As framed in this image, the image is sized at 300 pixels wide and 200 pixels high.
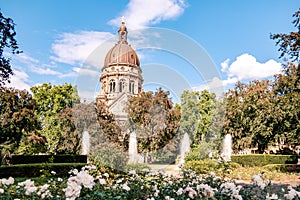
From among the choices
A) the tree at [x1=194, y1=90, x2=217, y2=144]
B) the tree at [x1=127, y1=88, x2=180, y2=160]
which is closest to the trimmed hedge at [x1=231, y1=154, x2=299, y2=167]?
the tree at [x1=127, y1=88, x2=180, y2=160]

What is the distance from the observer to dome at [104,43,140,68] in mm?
21206

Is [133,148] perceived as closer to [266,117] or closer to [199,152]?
[199,152]

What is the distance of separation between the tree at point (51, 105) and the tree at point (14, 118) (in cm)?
435

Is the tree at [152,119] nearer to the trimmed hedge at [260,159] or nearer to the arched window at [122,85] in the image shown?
the trimmed hedge at [260,159]

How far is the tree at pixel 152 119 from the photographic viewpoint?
16.3m

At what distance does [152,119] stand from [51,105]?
14181 mm

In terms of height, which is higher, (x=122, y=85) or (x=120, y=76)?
(x=120, y=76)

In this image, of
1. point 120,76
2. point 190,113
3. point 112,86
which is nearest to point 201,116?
point 190,113

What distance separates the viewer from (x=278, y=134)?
22.3 m

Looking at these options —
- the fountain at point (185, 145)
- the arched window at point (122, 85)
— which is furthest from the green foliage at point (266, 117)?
the arched window at point (122, 85)

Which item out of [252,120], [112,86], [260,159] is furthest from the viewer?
[112,86]

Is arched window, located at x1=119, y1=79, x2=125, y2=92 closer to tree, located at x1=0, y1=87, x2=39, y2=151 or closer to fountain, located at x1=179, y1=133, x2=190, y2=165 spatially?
tree, located at x1=0, y1=87, x2=39, y2=151

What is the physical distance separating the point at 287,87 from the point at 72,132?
17.2m

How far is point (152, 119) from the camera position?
16453 millimetres
